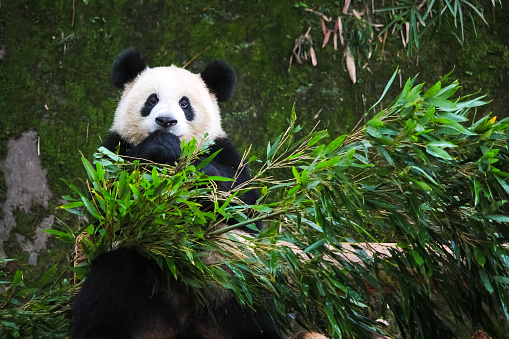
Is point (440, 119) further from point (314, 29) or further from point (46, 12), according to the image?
point (46, 12)

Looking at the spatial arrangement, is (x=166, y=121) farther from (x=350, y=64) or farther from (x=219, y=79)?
(x=350, y=64)

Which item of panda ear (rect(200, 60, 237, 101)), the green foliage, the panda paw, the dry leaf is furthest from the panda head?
the dry leaf

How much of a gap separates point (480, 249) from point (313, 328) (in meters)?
1.24

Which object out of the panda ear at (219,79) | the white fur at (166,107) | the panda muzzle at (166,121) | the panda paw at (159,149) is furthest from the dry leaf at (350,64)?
the panda paw at (159,149)

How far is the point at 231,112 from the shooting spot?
522 cm

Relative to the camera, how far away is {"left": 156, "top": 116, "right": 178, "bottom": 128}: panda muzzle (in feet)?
11.7

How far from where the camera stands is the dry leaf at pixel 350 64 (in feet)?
17.3

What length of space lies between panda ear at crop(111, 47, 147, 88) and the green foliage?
51.0 inches

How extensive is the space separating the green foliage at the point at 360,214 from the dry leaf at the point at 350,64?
2.64m

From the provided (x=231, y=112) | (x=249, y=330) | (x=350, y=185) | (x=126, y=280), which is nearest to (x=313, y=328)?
(x=249, y=330)

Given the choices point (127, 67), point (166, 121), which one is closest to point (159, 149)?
point (166, 121)

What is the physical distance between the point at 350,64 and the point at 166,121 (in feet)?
7.35

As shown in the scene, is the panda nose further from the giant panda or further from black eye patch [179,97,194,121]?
black eye patch [179,97,194,121]

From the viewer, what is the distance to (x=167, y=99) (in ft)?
12.4
